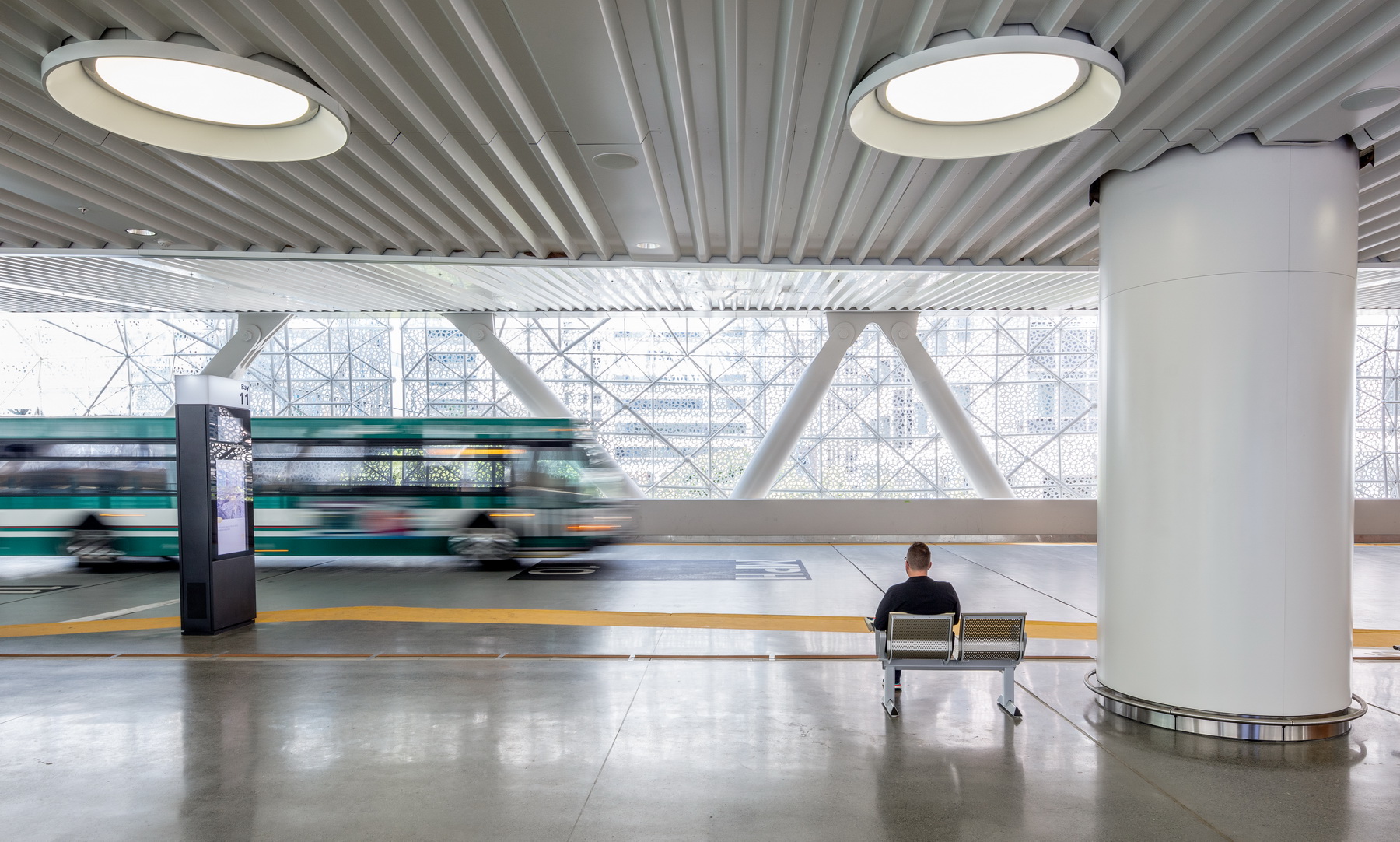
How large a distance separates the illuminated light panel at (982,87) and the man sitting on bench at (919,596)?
9.65 ft

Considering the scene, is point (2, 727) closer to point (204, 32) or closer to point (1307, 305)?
point (204, 32)

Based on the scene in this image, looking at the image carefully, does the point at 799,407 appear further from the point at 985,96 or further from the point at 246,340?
the point at 985,96

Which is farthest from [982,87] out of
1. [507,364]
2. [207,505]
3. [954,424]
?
[507,364]

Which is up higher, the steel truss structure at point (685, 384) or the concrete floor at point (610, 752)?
the steel truss structure at point (685, 384)

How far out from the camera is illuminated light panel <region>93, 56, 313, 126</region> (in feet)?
15.7

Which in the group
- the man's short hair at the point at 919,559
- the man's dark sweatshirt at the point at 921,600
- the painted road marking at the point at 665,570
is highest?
the man's short hair at the point at 919,559

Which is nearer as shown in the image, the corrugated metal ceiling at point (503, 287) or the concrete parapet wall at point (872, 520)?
the corrugated metal ceiling at point (503, 287)

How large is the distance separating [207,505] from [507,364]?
9730mm

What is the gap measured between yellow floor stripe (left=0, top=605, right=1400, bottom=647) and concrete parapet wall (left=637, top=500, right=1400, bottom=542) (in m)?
7.45

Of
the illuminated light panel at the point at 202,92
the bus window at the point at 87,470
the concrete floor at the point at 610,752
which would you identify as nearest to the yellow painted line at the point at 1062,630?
the concrete floor at the point at 610,752

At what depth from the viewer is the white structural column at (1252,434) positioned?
Answer: 5285 mm

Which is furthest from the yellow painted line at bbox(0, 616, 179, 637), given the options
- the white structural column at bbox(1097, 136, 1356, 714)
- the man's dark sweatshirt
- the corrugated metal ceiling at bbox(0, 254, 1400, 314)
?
the white structural column at bbox(1097, 136, 1356, 714)

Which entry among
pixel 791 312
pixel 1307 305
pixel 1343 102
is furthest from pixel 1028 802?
pixel 791 312

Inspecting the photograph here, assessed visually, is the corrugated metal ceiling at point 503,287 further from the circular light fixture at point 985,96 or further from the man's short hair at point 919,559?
the man's short hair at point 919,559
